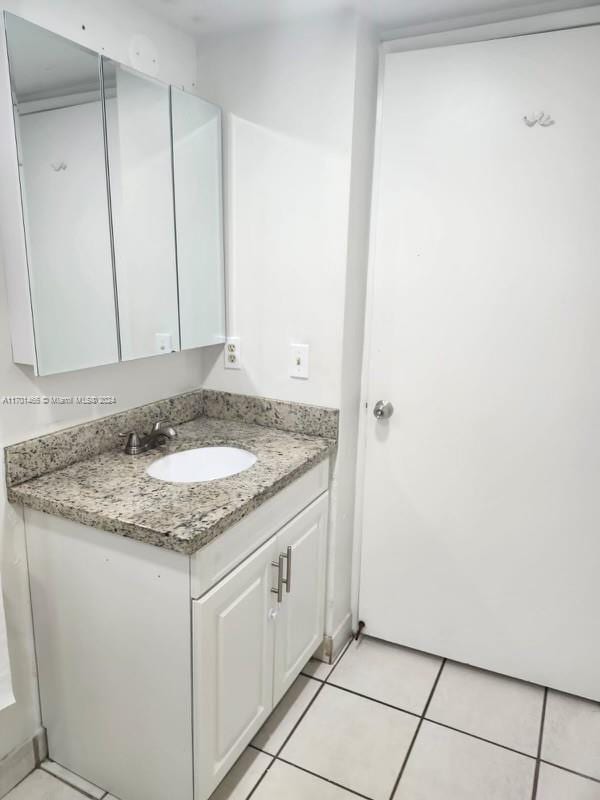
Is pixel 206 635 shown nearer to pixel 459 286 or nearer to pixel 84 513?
pixel 84 513

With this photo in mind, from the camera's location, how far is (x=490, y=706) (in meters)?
1.91

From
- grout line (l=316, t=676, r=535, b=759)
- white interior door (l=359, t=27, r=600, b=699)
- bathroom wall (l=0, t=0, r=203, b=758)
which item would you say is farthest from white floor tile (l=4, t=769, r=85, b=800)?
white interior door (l=359, t=27, r=600, b=699)

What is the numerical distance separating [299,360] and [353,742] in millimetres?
1187

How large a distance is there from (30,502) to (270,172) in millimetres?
1211

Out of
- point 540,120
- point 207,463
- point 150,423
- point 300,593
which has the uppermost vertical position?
point 540,120

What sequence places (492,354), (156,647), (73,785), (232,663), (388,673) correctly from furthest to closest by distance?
(388,673) < (492,354) < (73,785) < (232,663) < (156,647)

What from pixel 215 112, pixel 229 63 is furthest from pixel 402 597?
pixel 229 63

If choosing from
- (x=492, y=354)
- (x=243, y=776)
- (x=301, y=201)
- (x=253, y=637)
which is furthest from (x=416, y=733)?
(x=301, y=201)

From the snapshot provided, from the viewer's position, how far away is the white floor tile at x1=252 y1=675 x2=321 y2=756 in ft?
5.71

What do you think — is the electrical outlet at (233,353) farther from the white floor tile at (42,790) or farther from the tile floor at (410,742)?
the white floor tile at (42,790)

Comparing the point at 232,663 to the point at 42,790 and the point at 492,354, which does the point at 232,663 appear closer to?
the point at 42,790

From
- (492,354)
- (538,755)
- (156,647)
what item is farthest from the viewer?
(492,354)

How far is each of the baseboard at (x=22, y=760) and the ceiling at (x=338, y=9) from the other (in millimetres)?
2091

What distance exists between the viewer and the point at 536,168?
1686 millimetres
